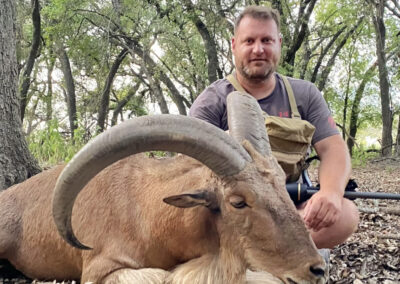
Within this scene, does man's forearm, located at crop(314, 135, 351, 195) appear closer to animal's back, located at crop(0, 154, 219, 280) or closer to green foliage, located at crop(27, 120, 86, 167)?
animal's back, located at crop(0, 154, 219, 280)

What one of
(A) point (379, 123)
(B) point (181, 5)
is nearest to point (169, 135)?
(B) point (181, 5)

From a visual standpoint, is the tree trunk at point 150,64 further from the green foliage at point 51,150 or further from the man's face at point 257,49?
the man's face at point 257,49

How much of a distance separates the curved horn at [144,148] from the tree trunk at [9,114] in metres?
2.79

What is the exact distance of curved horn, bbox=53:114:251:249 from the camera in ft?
8.64

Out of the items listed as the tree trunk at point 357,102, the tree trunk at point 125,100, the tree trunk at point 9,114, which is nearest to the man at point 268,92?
the tree trunk at point 9,114

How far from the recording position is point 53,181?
406 cm

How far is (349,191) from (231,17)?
9.43 m

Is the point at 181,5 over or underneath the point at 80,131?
over

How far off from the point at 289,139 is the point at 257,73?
802 mm

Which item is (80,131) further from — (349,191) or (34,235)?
(349,191)

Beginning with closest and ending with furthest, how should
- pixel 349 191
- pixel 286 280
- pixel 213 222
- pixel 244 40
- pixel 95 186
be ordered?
pixel 286 280 < pixel 213 222 < pixel 95 186 < pixel 349 191 < pixel 244 40

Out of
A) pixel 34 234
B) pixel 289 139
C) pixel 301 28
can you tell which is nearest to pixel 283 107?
pixel 289 139

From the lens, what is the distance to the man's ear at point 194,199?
2898 mm

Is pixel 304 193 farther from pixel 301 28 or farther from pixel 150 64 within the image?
pixel 150 64
